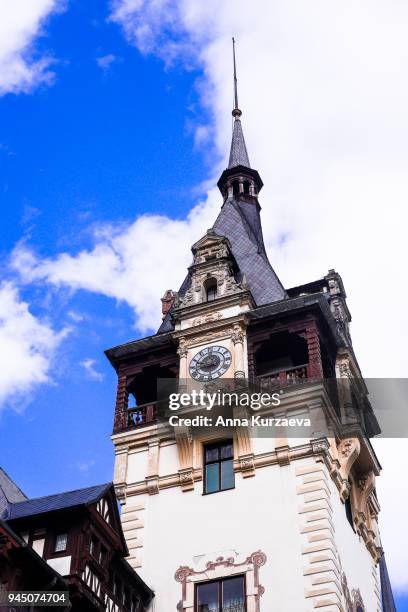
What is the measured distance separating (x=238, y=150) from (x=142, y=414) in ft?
63.7

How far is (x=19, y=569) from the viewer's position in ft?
59.2

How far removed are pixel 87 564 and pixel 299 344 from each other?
38.5 ft

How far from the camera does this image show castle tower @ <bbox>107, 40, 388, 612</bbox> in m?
24.0

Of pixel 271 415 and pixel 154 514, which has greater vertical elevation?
pixel 271 415

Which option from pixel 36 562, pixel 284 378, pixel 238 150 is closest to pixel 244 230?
pixel 238 150

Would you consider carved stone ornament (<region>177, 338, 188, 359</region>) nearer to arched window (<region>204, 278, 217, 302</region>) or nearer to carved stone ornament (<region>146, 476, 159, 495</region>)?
arched window (<region>204, 278, 217, 302</region>)

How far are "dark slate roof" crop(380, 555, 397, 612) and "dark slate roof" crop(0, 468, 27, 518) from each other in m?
12.5

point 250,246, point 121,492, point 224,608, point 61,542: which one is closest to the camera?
point 61,542

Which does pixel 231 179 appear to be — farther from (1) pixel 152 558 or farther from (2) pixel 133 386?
(1) pixel 152 558

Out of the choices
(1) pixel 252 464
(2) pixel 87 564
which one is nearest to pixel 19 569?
(2) pixel 87 564

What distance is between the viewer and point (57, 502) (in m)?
21.5

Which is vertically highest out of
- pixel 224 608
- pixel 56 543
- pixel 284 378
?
pixel 284 378

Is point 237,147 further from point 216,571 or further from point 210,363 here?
point 216,571

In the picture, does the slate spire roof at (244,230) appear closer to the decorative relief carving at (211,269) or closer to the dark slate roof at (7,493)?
the decorative relief carving at (211,269)
